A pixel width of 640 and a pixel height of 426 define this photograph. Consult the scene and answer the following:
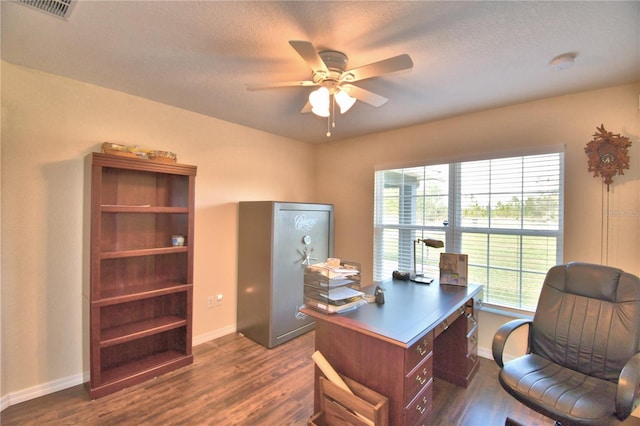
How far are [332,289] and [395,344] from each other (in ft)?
1.80

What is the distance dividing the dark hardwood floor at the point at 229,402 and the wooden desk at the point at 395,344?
55 centimetres

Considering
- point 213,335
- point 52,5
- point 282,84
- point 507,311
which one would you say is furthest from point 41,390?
point 507,311

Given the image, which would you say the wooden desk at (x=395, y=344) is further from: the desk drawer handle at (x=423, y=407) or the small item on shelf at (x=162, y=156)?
the small item on shelf at (x=162, y=156)

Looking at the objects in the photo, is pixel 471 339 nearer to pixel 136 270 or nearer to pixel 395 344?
pixel 395 344

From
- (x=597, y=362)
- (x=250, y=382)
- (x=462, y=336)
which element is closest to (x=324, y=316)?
(x=250, y=382)

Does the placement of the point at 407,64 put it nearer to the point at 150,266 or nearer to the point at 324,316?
the point at 324,316

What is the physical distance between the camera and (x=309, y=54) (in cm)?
142

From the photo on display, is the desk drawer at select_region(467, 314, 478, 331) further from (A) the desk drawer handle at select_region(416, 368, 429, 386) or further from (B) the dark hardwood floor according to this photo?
(A) the desk drawer handle at select_region(416, 368, 429, 386)

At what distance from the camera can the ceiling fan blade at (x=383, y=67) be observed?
142 cm

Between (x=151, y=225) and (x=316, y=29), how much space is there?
226 centimetres

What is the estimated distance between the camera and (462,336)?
2355 mm

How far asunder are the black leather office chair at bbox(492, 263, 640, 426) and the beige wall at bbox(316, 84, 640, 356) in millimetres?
648

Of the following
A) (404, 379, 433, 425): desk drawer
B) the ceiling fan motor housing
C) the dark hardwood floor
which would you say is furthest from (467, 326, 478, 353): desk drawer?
the ceiling fan motor housing

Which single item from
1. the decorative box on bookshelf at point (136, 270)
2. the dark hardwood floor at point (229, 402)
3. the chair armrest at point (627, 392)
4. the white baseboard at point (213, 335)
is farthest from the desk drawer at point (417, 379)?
the white baseboard at point (213, 335)
